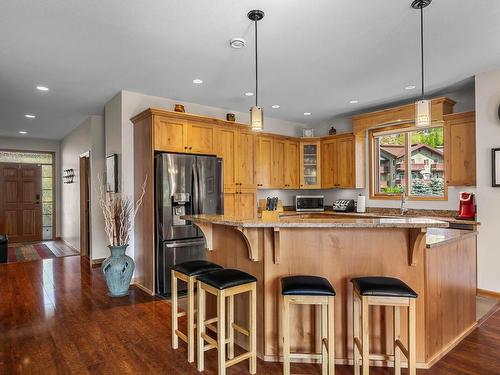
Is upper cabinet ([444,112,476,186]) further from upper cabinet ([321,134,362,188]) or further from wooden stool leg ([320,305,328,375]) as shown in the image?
wooden stool leg ([320,305,328,375])

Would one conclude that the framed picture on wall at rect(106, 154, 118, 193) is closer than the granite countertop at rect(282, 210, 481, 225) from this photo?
No

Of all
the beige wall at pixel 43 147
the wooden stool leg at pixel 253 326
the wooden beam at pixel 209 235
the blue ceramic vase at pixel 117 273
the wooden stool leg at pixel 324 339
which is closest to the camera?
the wooden stool leg at pixel 324 339

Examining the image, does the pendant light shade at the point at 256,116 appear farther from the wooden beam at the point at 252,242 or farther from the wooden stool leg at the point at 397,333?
the wooden stool leg at the point at 397,333

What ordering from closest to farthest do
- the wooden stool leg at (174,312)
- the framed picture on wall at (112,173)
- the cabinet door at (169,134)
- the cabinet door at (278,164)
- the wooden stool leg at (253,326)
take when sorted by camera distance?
the wooden stool leg at (253,326) → the wooden stool leg at (174,312) → the cabinet door at (169,134) → the framed picture on wall at (112,173) → the cabinet door at (278,164)

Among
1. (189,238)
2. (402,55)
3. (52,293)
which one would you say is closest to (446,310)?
(402,55)

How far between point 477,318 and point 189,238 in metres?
3.33

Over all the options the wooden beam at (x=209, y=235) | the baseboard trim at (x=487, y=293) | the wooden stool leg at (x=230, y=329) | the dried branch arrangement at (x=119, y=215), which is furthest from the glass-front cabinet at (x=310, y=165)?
the wooden stool leg at (x=230, y=329)

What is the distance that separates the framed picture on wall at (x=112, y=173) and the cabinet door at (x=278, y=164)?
2708 millimetres

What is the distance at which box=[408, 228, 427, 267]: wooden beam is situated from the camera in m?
2.32

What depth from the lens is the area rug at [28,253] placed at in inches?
251

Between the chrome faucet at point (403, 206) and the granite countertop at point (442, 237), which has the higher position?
the chrome faucet at point (403, 206)

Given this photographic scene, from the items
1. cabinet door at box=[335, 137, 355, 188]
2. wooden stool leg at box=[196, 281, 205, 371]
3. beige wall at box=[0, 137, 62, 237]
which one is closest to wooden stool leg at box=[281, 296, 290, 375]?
wooden stool leg at box=[196, 281, 205, 371]

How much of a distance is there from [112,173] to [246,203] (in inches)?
82.4

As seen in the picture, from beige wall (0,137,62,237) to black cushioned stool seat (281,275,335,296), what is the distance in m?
8.49
